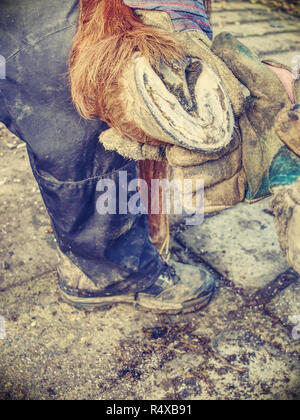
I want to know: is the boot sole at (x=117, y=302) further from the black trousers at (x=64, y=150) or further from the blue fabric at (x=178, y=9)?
the blue fabric at (x=178, y=9)

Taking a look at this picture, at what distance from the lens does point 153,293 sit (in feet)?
7.24

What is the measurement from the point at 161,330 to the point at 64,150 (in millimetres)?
1026

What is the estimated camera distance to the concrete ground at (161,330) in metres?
1.84

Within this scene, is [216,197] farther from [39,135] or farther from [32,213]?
[32,213]

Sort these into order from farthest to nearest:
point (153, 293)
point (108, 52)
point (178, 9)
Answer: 1. point (153, 293)
2. point (178, 9)
3. point (108, 52)

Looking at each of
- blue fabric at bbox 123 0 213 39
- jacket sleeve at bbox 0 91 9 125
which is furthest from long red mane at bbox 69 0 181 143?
jacket sleeve at bbox 0 91 9 125

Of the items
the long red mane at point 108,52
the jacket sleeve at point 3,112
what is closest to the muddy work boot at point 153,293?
the jacket sleeve at point 3,112

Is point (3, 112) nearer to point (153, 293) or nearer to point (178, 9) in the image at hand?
point (178, 9)

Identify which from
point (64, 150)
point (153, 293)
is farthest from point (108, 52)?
point (153, 293)

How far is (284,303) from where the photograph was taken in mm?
2191

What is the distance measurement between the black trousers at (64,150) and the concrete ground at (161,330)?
0.29 m

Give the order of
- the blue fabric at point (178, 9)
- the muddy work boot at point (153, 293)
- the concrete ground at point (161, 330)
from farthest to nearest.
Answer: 1. the muddy work boot at point (153, 293)
2. the concrete ground at point (161, 330)
3. the blue fabric at point (178, 9)

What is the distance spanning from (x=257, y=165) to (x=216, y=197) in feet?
0.56

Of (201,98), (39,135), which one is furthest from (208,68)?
(39,135)
